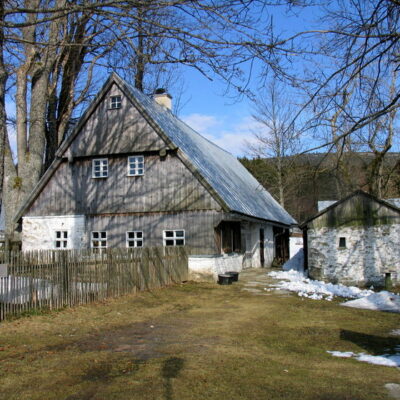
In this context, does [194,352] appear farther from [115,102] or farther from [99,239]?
[115,102]

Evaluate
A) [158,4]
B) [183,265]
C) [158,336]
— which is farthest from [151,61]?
[183,265]

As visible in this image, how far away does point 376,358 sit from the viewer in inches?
279

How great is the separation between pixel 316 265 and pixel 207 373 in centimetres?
1347

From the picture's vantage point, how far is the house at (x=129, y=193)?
18.7m

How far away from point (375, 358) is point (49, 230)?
16.9 m

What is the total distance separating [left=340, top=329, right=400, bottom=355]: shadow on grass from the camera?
7.78 metres

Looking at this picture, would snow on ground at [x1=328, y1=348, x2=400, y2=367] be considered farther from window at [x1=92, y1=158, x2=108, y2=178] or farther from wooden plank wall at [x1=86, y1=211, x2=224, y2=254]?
window at [x1=92, y1=158, x2=108, y2=178]

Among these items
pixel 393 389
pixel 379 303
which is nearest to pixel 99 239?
pixel 379 303

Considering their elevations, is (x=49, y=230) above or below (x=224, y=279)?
above

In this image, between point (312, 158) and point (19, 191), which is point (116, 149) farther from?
point (312, 158)

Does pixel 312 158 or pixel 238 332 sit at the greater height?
pixel 312 158

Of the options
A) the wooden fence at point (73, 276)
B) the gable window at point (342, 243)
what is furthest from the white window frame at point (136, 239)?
the gable window at point (342, 243)

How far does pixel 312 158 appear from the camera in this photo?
906 cm

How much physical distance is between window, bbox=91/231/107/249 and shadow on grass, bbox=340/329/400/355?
42.8 ft
